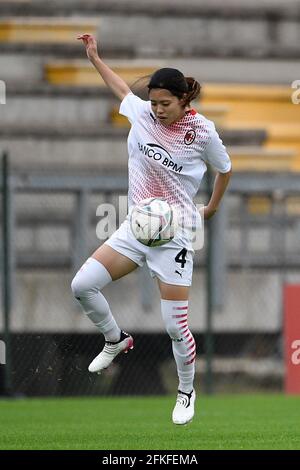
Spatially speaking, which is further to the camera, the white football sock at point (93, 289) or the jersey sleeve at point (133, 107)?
the jersey sleeve at point (133, 107)

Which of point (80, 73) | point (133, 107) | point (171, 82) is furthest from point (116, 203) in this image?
point (171, 82)

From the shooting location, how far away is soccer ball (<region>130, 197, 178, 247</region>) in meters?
9.73

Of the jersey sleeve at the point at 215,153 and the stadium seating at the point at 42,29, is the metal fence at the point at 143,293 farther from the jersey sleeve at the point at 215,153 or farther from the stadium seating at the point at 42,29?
the jersey sleeve at the point at 215,153

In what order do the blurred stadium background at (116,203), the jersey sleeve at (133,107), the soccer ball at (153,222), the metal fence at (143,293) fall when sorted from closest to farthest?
the soccer ball at (153,222) < the jersey sleeve at (133,107) < the metal fence at (143,293) < the blurred stadium background at (116,203)

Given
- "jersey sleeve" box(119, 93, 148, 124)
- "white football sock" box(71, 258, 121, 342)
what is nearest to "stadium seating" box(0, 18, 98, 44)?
"jersey sleeve" box(119, 93, 148, 124)

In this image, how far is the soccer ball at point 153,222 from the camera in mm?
9734

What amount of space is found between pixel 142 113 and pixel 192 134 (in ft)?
1.24

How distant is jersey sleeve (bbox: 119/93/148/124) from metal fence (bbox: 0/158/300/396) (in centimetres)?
533

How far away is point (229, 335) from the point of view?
667 inches

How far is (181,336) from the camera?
394 inches

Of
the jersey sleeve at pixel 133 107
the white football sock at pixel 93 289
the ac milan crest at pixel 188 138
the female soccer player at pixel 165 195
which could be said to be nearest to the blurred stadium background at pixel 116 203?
the white football sock at pixel 93 289

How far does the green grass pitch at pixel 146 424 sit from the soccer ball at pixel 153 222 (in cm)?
133
